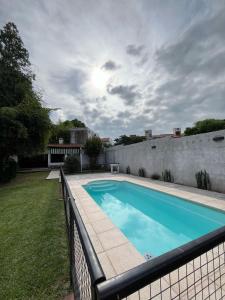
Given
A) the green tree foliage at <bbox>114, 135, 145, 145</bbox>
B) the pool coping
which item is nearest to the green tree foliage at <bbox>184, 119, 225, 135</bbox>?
the green tree foliage at <bbox>114, 135, 145, 145</bbox>

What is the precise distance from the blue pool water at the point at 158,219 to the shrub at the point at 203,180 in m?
2.63

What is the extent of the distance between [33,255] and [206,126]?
46.2m

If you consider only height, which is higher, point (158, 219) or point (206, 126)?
point (206, 126)

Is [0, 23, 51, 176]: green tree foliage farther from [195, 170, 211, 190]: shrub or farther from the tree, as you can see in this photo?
[195, 170, 211, 190]: shrub

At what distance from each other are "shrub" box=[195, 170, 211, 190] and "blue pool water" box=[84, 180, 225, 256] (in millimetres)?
2625

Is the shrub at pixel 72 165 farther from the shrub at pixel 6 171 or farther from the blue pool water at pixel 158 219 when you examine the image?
the blue pool water at pixel 158 219

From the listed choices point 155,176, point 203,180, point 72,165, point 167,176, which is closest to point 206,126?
point 155,176

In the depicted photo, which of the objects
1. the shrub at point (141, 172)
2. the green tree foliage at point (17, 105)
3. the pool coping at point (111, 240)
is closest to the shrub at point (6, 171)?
the green tree foliage at point (17, 105)

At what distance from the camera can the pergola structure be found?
104ft

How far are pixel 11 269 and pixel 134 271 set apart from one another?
4241 millimetres

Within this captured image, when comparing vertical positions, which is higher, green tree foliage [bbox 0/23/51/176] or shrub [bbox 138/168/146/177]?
green tree foliage [bbox 0/23/51/176]

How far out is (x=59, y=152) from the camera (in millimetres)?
32125

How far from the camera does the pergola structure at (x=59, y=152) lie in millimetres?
31750

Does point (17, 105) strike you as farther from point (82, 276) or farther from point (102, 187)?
point (82, 276)
